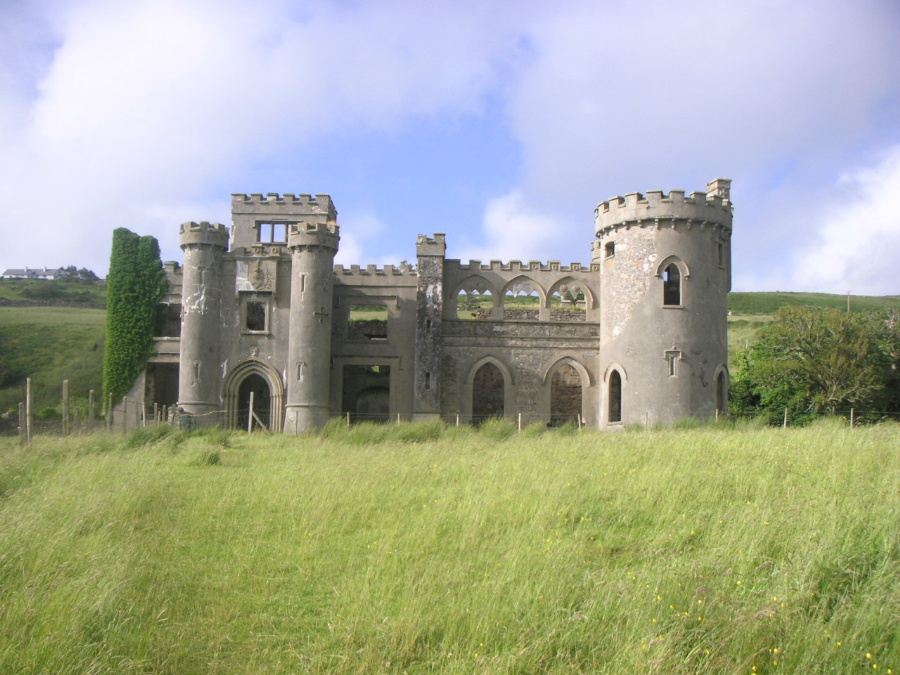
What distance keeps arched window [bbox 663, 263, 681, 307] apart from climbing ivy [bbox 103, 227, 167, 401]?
1845cm

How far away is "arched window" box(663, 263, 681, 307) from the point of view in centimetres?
2758


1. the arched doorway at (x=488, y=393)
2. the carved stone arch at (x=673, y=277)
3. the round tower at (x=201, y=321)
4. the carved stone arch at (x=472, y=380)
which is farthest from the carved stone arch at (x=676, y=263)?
the round tower at (x=201, y=321)

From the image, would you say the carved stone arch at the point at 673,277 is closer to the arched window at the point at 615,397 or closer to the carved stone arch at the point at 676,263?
the carved stone arch at the point at 676,263

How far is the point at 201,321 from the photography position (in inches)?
1139

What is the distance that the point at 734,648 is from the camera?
5.95 meters

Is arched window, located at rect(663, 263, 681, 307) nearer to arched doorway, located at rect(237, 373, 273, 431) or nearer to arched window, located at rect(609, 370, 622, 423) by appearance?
arched window, located at rect(609, 370, 622, 423)

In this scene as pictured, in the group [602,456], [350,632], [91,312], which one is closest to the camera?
[350,632]

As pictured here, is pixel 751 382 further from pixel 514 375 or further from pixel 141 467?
pixel 141 467

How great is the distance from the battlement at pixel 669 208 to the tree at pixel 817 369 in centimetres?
735

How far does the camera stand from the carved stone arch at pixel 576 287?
1207 inches

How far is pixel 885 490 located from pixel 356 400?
26.3 meters

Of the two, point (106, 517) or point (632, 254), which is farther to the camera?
point (632, 254)

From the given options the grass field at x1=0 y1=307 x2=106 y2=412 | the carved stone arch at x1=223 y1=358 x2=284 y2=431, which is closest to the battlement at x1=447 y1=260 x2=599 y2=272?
the carved stone arch at x1=223 y1=358 x2=284 y2=431

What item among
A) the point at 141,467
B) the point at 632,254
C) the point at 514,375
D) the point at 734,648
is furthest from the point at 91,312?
the point at 734,648
